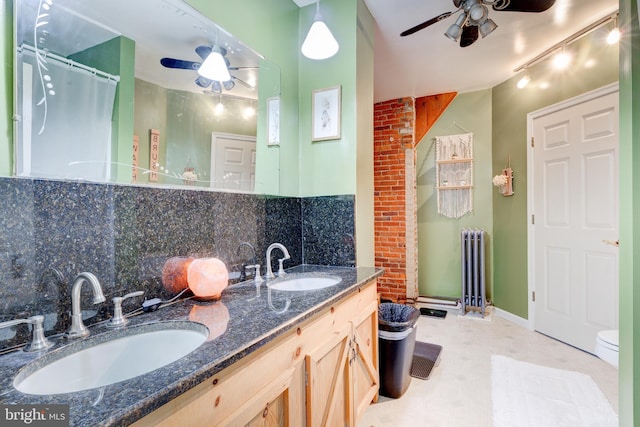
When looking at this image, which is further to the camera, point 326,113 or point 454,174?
point 454,174

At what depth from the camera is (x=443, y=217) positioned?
4.04m

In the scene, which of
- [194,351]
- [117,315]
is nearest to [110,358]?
[117,315]

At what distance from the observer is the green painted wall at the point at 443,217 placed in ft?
12.6

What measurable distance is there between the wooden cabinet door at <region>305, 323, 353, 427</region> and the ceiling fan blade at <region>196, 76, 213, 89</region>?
1356 mm

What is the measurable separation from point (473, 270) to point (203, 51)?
3624mm

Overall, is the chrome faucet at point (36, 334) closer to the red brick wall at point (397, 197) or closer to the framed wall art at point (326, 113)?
the framed wall art at point (326, 113)

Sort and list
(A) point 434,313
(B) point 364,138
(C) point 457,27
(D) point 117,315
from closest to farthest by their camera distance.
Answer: (D) point 117,315 < (C) point 457,27 < (B) point 364,138 < (A) point 434,313

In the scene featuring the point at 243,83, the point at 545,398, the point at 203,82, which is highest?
Answer: the point at 243,83

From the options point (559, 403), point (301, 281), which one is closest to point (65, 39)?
point (301, 281)

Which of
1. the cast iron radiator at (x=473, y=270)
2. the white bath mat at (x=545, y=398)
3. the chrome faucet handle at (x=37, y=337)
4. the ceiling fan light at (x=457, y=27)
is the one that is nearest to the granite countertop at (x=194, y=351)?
the chrome faucet handle at (x=37, y=337)

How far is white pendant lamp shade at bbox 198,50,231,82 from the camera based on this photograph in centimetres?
154

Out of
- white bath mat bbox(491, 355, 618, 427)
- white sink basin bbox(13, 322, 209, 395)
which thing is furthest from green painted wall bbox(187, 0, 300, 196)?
white bath mat bbox(491, 355, 618, 427)

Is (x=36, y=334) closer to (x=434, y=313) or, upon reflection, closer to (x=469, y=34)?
(x=469, y=34)

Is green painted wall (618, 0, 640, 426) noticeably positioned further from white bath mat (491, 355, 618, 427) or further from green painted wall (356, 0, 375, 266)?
green painted wall (356, 0, 375, 266)
